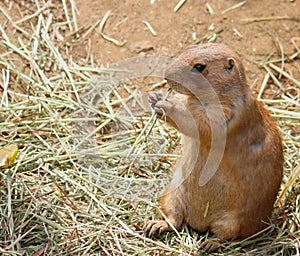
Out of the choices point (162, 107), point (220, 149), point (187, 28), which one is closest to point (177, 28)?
point (187, 28)

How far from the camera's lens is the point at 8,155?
558 centimetres

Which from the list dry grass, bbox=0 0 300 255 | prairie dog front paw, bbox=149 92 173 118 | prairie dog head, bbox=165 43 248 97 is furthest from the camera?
dry grass, bbox=0 0 300 255

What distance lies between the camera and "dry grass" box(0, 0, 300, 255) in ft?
17.3

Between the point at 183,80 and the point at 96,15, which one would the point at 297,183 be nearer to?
the point at 183,80

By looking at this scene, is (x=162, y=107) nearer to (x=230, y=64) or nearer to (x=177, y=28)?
→ (x=230, y=64)

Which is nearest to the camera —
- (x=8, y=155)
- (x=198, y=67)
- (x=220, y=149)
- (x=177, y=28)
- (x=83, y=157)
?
(x=198, y=67)

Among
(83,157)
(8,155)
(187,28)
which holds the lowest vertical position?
(83,157)

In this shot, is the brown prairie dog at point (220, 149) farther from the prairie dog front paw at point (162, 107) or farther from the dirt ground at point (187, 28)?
the dirt ground at point (187, 28)

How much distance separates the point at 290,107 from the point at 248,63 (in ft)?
2.36

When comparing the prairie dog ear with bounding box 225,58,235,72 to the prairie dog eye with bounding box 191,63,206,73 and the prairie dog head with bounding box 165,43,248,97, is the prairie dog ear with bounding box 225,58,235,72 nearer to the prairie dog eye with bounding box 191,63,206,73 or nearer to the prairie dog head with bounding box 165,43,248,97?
the prairie dog head with bounding box 165,43,248,97

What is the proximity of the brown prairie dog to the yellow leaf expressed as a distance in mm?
1179

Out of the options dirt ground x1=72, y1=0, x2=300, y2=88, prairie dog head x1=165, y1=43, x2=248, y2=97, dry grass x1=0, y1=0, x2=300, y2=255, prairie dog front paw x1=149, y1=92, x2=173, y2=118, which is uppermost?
prairie dog head x1=165, y1=43, x2=248, y2=97

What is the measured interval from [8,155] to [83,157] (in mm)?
648

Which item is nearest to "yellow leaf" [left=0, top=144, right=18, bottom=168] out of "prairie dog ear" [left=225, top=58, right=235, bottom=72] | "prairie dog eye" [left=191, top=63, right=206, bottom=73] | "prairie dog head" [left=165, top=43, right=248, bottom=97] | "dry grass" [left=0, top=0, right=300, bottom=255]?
"dry grass" [left=0, top=0, right=300, bottom=255]
